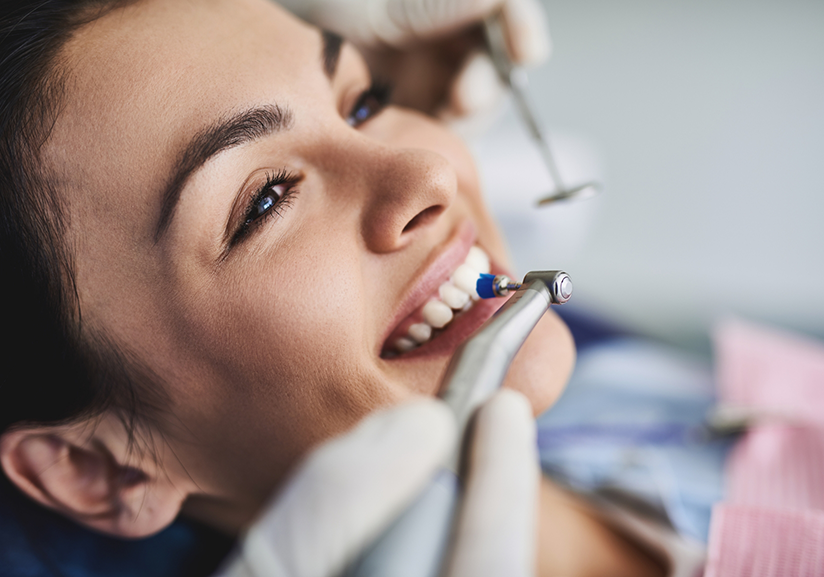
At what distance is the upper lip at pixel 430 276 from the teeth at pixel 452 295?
0.05 ft

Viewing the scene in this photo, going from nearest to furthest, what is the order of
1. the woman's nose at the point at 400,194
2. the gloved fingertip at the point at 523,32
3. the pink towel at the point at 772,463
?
1. the woman's nose at the point at 400,194
2. the pink towel at the point at 772,463
3. the gloved fingertip at the point at 523,32

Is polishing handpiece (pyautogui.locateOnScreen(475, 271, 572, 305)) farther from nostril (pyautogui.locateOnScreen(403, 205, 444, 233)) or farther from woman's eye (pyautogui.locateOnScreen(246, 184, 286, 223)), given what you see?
woman's eye (pyautogui.locateOnScreen(246, 184, 286, 223))

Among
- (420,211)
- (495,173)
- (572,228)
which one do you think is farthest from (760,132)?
(420,211)

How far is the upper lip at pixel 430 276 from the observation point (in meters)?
0.75

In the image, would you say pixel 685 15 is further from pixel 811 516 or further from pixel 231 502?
pixel 231 502

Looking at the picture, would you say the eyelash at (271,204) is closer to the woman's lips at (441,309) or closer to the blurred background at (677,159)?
the woman's lips at (441,309)

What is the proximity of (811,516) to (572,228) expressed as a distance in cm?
132

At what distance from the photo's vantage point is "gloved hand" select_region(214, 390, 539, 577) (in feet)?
1.60

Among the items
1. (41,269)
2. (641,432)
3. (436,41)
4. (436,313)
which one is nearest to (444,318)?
(436,313)

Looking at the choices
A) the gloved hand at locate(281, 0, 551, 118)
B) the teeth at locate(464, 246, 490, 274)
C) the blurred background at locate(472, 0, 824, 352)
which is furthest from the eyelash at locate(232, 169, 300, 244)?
the blurred background at locate(472, 0, 824, 352)

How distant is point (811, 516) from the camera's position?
A: 0.83 m

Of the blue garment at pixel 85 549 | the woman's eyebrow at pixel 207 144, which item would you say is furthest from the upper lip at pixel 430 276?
the blue garment at pixel 85 549

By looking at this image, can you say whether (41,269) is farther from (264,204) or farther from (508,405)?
(508,405)

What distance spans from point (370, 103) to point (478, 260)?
362 mm
